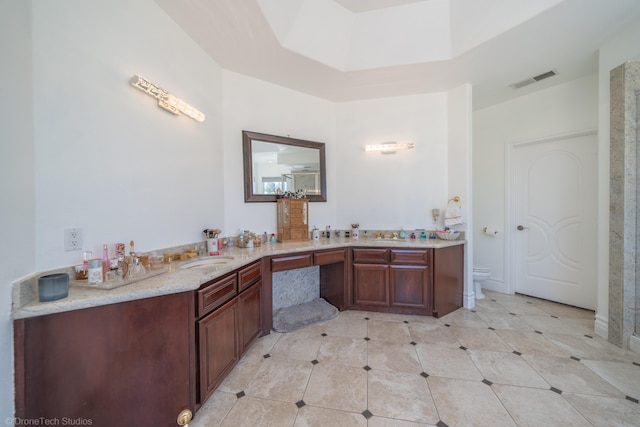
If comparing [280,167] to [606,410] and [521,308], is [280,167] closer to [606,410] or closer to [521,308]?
[606,410]

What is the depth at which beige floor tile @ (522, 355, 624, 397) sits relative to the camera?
154 cm

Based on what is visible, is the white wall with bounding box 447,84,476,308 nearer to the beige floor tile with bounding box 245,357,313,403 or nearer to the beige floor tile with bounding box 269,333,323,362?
the beige floor tile with bounding box 269,333,323,362

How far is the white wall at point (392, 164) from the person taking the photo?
3105 mm

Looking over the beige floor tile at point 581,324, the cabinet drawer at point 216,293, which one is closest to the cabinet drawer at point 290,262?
the cabinet drawer at point 216,293

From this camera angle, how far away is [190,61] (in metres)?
2.12

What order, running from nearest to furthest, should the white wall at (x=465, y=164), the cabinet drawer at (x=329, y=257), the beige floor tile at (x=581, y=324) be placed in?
1. the beige floor tile at (x=581, y=324)
2. the cabinet drawer at (x=329, y=257)
3. the white wall at (x=465, y=164)

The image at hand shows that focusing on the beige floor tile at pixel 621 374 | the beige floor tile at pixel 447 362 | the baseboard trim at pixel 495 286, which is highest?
the baseboard trim at pixel 495 286

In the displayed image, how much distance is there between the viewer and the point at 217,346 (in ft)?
5.04

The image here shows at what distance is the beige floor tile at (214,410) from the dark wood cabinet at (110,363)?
13 centimetres

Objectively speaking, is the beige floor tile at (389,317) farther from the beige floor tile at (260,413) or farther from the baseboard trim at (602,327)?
the baseboard trim at (602,327)

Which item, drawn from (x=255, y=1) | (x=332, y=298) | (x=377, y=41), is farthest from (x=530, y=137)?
(x=255, y=1)

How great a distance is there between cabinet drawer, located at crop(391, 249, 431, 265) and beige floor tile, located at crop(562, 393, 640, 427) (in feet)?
4.54

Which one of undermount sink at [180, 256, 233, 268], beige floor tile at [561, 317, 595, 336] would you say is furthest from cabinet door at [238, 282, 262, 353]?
beige floor tile at [561, 317, 595, 336]

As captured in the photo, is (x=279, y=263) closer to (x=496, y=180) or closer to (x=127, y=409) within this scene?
(x=127, y=409)
